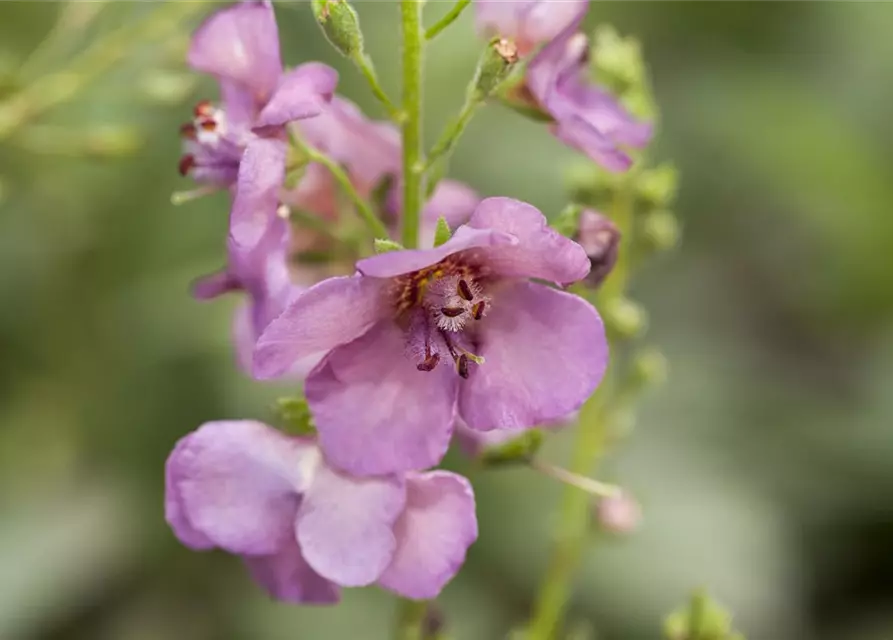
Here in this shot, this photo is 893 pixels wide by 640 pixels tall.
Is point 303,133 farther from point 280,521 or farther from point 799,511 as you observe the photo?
point 799,511

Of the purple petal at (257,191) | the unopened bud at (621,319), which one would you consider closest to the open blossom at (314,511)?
the purple petal at (257,191)

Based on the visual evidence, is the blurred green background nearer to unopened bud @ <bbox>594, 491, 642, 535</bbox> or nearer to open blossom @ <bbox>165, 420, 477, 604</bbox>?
unopened bud @ <bbox>594, 491, 642, 535</bbox>

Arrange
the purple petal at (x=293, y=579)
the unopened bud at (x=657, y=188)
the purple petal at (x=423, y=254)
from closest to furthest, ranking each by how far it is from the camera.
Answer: the purple petal at (x=423, y=254)
the purple petal at (x=293, y=579)
the unopened bud at (x=657, y=188)

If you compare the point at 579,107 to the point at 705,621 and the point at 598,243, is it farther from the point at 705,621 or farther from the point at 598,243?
the point at 705,621

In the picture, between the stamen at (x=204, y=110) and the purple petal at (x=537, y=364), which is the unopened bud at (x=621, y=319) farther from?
the stamen at (x=204, y=110)

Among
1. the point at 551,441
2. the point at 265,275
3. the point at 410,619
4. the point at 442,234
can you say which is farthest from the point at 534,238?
the point at 551,441

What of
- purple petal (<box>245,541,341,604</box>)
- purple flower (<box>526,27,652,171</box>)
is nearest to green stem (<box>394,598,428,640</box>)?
purple petal (<box>245,541,341,604</box>)
